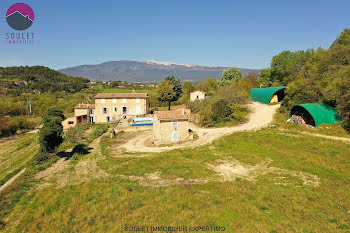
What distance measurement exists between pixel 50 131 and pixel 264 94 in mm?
46414

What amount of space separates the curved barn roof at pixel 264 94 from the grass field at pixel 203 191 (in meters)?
25.8

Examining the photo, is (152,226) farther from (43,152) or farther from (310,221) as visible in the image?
(43,152)

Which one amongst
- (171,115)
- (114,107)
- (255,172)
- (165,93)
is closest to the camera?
(255,172)

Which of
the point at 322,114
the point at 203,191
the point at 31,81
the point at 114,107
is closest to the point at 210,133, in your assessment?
the point at 322,114

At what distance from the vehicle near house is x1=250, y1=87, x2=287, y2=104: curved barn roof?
28145 mm

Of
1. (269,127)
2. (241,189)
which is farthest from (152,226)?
(269,127)

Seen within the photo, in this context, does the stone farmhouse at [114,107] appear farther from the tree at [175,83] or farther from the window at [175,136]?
the window at [175,136]

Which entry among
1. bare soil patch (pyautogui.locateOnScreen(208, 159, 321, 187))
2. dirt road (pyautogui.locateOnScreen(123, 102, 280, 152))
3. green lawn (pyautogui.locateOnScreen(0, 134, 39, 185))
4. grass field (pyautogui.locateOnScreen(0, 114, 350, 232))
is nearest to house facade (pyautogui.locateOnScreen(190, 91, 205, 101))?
dirt road (pyautogui.locateOnScreen(123, 102, 280, 152))

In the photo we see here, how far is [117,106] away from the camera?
49.0 meters

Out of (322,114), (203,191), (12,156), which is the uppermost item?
(322,114)

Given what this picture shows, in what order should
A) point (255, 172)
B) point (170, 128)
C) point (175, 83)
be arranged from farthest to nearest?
point (175, 83) < point (170, 128) < point (255, 172)

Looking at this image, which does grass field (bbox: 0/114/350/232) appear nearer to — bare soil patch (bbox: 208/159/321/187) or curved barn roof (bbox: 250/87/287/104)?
bare soil patch (bbox: 208/159/321/187)

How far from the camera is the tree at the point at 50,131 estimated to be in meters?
20.6

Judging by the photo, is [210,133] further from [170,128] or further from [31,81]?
[31,81]
